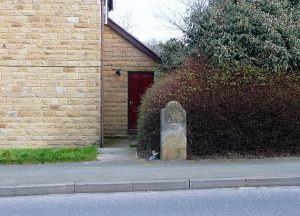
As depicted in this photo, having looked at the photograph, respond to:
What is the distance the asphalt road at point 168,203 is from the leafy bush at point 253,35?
15.8ft

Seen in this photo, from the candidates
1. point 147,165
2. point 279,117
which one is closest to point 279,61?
point 279,117

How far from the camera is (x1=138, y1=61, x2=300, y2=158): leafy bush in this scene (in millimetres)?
10820

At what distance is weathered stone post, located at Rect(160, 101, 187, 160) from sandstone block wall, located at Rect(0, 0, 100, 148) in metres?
3.52

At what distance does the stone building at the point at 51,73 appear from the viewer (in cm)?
1335

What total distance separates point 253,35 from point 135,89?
17.4 ft

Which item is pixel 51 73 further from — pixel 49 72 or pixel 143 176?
pixel 143 176

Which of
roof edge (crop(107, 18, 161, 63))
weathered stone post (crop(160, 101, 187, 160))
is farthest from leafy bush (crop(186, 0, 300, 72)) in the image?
roof edge (crop(107, 18, 161, 63))

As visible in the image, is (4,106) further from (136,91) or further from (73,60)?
(136,91)

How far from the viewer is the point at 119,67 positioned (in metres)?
16.1

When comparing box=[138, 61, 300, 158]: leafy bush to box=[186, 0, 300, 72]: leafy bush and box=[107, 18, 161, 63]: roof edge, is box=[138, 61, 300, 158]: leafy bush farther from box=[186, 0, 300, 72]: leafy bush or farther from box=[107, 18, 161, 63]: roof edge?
box=[107, 18, 161, 63]: roof edge

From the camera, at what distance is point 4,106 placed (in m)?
13.3

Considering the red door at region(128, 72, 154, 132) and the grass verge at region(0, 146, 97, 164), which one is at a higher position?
the red door at region(128, 72, 154, 132)

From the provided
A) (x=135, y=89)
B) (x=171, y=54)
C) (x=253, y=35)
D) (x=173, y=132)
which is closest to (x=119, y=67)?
(x=135, y=89)

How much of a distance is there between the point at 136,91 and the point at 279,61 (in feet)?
19.6
